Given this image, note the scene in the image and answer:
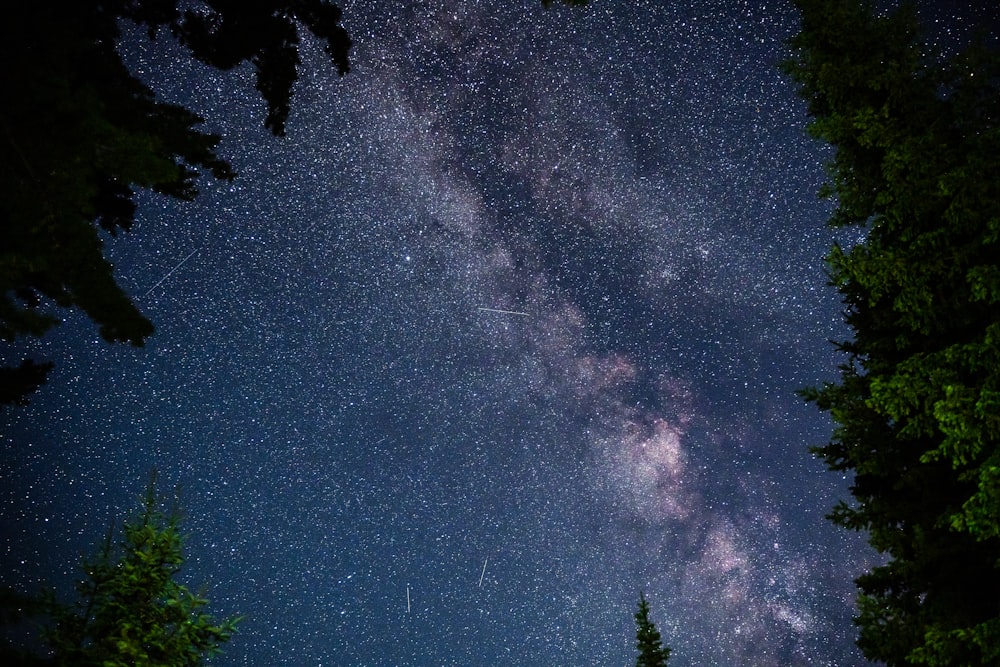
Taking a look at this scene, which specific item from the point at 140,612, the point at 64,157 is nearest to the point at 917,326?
the point at 64,157

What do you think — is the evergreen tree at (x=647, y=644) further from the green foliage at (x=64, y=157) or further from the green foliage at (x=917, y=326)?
the green foliage at (x=64, y=157)

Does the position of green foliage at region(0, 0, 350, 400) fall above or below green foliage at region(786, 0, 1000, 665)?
below

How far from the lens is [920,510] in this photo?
20.4ft

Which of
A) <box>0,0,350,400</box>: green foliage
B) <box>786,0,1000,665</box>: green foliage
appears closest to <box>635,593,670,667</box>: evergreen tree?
<box>786,0,1000,665</box>: green foliage

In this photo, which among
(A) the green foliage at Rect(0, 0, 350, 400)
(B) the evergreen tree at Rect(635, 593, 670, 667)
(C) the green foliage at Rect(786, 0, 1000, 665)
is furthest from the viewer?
(B) the evergreen tree at Rect(635, 593, 670, 667)

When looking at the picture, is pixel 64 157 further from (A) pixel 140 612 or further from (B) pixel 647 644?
(B) pixel 647 644

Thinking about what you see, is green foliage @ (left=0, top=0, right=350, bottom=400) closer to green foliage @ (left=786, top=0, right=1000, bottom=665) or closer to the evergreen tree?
green foliage @ (left=786, top=0, right=1000, bottom=665)

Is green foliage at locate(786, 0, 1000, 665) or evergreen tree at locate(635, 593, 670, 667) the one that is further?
evergreen tree at locate(635, 593, 670, 667)

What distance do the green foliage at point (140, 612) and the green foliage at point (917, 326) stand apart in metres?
7.85

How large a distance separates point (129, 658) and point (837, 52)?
444 inches

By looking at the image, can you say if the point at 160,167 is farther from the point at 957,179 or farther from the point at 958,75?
the point at 958,75

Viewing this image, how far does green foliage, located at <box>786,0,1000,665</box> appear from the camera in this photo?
5.37m

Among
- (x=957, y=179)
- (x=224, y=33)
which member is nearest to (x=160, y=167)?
(x=224, y=33)

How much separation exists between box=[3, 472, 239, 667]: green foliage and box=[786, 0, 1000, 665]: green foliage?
25.8ft
